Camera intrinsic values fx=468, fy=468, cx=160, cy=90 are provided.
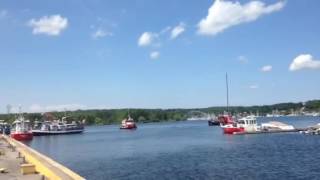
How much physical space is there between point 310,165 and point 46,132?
137 metres

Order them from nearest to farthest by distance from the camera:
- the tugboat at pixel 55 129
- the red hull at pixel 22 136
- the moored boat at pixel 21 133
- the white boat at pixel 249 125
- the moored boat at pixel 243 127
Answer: the moored boat at pixel 243 127 < the white boat at pixel 249 125 < the red hull at pixel 22 136 < the moored boat at pixel 21 133 < the tugboat at pixel 55 129

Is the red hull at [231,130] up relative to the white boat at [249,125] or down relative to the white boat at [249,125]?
down

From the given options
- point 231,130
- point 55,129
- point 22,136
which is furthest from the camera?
point 55,129

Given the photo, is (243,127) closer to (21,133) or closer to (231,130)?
(231,130)

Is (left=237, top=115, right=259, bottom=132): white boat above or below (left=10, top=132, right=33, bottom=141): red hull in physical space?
above

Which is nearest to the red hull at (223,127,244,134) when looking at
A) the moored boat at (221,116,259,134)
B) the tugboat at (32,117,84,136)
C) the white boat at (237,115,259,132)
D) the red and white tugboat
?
the moored boat at (221,116,259,134)

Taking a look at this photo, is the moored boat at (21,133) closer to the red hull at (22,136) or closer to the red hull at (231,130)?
the red hull at (22,136)

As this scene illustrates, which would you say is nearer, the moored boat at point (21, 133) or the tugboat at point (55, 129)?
the moored boat at point (21, 133)

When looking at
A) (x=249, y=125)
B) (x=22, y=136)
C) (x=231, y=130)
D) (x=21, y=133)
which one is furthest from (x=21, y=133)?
(x=249, y=125)

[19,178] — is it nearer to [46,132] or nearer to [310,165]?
[310,165]

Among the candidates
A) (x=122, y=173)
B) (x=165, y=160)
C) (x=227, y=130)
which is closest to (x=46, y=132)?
(x=227, y=130)

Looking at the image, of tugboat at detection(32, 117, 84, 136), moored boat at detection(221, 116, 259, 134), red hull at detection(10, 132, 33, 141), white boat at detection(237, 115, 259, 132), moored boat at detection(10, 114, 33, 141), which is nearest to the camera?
moored boat at detection(221, 116, 259, 134)

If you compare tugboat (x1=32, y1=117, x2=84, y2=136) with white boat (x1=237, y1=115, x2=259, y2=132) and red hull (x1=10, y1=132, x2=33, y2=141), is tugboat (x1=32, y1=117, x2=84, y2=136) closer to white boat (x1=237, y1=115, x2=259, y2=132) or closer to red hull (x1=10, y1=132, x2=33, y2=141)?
red hull (x1=10, y1=132, x2=33, y2=141)

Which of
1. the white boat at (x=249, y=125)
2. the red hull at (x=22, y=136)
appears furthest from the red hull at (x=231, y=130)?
the red hull at (x=22, y=136)
